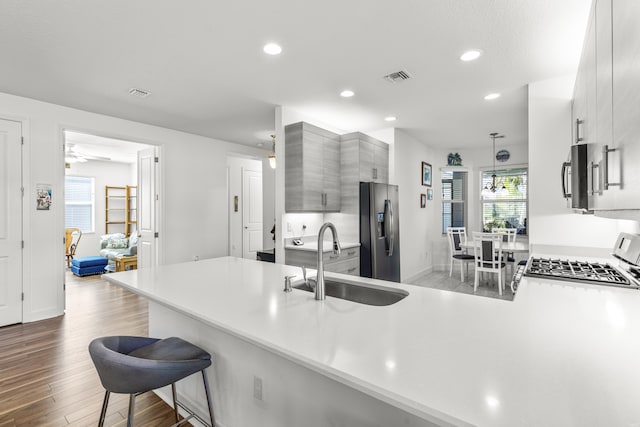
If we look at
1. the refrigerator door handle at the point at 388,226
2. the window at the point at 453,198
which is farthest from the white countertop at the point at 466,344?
the window at the point at 453,198

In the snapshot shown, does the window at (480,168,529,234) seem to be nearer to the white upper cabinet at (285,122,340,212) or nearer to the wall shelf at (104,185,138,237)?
the white upper cabinet at (285,122,340,212)

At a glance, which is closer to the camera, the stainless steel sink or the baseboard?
the stainless steel sink

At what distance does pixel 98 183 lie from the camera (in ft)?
25.7

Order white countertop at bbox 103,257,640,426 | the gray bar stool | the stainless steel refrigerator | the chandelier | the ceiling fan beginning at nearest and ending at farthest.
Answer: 1. white countertop at bbox 103,257,640,426
2. the gray bar stool
3. the stainless steel refrigerator
4. the ceiling fan
5. the chandelier

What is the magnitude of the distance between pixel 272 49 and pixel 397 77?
1.24 metres

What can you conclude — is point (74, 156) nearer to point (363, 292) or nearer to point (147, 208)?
point (147, 208)

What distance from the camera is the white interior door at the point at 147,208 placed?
478 cm

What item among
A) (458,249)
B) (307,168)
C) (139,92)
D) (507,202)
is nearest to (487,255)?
(458,249)

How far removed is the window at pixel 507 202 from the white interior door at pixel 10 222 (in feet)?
25.1

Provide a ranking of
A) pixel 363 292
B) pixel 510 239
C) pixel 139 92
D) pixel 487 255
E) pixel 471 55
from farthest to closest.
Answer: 1. pixel 510 239
2. pixel 487 255
3. pixel 139 92
4. pixel 471 55
5. pixel 363 292

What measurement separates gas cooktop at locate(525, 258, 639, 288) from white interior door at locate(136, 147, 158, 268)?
4782 millimetres

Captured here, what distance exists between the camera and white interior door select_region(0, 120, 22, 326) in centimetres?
346

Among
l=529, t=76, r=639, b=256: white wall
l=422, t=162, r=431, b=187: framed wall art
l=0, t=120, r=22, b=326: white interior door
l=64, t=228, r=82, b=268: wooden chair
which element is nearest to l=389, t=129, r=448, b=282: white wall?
l=422, t=162, r=431, b=187: framed wall art

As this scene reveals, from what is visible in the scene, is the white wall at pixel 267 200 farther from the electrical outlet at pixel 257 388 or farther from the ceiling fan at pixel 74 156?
the electrical outlet at pixel 257 388
